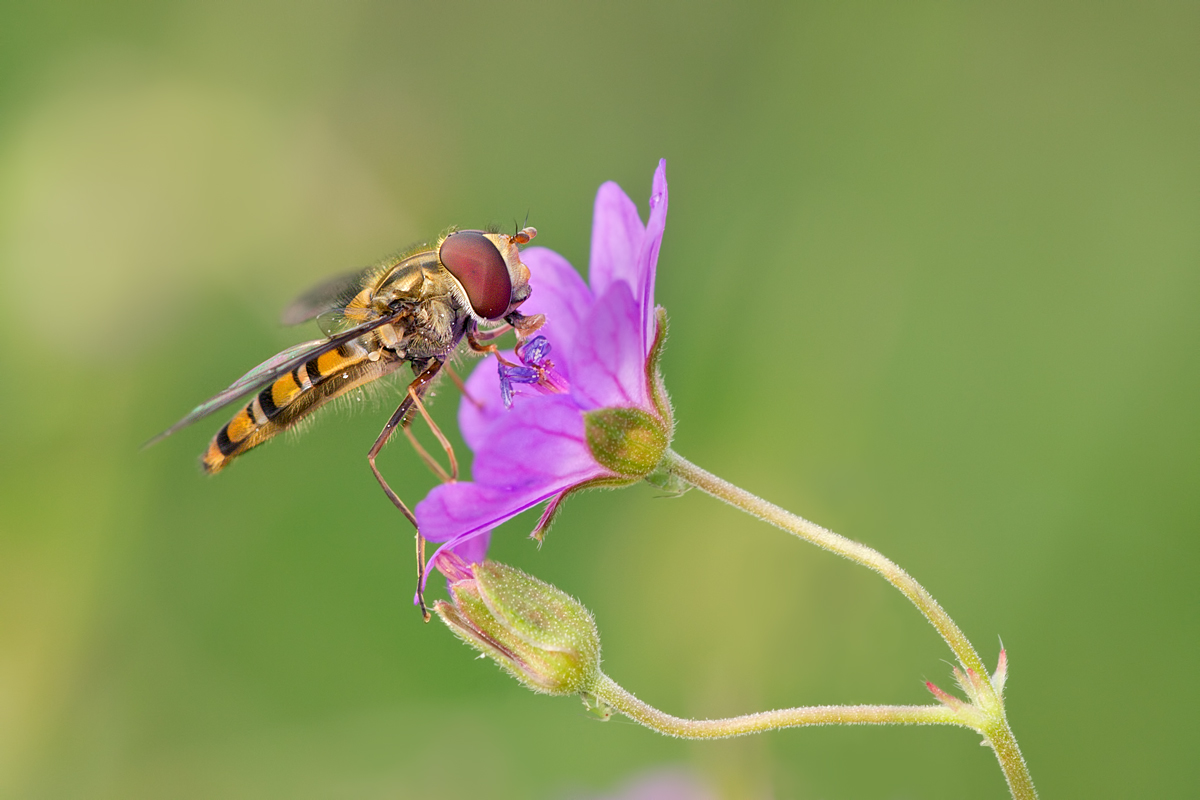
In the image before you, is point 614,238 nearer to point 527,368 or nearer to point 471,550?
point 527,368

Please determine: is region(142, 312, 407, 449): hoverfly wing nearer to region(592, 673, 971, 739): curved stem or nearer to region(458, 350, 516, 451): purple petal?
region(458, 350, 516, 451): purple petal

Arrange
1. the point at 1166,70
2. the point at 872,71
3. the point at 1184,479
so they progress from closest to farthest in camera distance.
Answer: the point at 1184,479 < the point at 1166,70 < the point at 872,71

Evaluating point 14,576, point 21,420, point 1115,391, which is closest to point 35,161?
point 21,420

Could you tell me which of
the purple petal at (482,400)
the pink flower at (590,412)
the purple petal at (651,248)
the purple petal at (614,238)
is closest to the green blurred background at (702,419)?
the purple petal at (482,400)

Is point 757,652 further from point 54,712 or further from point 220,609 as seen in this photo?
point 54,712

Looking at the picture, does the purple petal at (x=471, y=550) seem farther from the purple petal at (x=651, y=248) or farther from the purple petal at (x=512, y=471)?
the purple petal at (x=651, y=248)

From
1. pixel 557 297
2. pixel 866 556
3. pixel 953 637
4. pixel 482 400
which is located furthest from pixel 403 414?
pixel 953 637

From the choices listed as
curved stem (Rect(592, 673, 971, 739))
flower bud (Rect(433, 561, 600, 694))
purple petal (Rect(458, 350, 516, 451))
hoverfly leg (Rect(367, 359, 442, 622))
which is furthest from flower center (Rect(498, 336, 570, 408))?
curved stem (Rect(592, 673, 971, 739))
